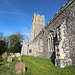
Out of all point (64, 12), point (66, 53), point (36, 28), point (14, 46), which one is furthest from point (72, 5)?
point (36, 28)

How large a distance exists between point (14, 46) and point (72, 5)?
23.6m

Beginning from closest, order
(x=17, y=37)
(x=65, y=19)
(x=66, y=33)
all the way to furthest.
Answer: (x=66, y=33)
(x=65, y=19)
(x=17, y=37)

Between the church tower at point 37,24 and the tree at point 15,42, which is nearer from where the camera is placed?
the tree at point 15,42

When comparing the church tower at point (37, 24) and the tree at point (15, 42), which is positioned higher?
the church tower at point (37, 24)

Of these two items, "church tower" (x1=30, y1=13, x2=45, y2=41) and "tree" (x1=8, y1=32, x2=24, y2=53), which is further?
"church tower" (x1=30, y1=13, x2=45, y2=41)

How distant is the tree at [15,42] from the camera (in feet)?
81.3

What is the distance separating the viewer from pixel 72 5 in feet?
20.0

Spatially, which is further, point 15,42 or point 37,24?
point 37,24

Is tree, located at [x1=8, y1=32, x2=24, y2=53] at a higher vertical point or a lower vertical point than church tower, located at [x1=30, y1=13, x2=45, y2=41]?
lower

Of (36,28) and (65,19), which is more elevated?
(36,28)

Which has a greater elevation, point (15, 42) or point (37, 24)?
point (37, 24)

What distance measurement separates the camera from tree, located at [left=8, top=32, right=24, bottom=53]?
24778 millimetres

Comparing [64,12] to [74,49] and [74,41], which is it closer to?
[74,41]

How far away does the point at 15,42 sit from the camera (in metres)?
28.7
